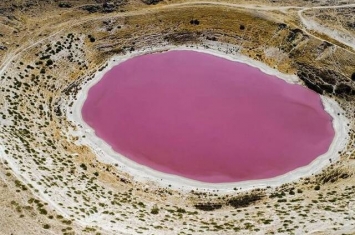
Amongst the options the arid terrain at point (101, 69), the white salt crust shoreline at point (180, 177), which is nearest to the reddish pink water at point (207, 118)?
the white salt crust shoreline at point (180, 177)

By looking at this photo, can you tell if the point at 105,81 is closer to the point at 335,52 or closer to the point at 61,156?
the point at 61,156

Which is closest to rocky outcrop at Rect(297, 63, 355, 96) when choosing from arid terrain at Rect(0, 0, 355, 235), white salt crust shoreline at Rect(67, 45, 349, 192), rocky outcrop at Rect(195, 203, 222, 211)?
arid terrain at Rect(0, 0, 355, 235)

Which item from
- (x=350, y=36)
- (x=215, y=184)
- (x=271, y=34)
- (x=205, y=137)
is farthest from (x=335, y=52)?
(x=215, y=184)

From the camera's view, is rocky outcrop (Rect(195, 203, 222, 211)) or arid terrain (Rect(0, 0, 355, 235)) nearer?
arid terrain (Rect(0, 0, 355, 235))

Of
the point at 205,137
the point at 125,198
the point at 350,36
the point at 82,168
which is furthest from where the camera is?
the point at 350,36

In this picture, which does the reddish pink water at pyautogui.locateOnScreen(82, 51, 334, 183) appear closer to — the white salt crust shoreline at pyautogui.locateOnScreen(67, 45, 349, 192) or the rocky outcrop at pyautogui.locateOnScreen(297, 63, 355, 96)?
the white salt crust shoreline at pyautogui.locateOnScreen(67, 45, 349, 192)

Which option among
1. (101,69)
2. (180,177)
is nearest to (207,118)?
(180,177)
